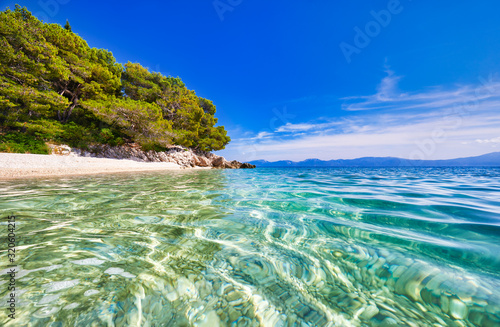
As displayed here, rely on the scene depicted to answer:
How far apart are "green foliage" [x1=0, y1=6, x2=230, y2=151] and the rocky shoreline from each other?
832 millimetres

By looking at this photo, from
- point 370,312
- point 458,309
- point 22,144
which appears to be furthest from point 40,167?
point 458,309

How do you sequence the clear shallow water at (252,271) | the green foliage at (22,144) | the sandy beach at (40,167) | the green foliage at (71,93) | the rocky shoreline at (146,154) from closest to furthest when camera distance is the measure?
1. the clear shallow water at (252,271)
2. the sandy beach at (40,167)
3. the green foliage at (22,144)
4. the green foliage at (71,93)
5. the rocky shoreline at (146,154)

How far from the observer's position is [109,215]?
280cm

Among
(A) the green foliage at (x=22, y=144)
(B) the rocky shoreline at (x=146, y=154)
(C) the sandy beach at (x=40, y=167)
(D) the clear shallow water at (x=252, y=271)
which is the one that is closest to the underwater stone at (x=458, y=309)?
(D) the clear shallow water at (x=252, y=271)

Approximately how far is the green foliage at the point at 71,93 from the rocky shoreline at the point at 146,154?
32.8 inches

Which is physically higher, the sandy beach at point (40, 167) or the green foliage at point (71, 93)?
the green foliage at point (71, 93)

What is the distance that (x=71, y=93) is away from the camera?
60.6ft

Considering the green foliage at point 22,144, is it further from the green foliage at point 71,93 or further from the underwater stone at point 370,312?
the underwater stone at point 370,312

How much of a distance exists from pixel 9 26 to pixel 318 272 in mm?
24260

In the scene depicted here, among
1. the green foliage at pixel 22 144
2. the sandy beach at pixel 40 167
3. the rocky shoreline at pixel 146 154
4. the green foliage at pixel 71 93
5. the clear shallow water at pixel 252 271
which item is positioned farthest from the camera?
the rocky shoreline at pixel 146 154

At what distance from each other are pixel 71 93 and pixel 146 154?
926cm

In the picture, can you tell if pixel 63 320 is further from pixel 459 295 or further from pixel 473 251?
pixel 473 251

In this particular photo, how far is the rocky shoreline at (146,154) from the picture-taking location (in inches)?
672

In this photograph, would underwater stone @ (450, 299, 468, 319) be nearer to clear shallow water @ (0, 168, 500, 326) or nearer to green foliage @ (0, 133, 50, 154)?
clear shallow water @ (0, 168, 500, 326)
